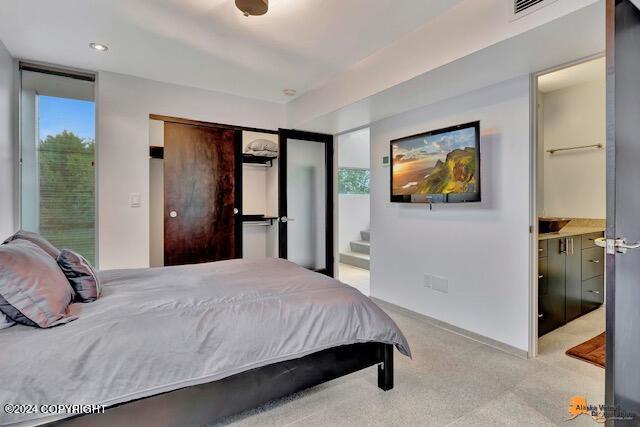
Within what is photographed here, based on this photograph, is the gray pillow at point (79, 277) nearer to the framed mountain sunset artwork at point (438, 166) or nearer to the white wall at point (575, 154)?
the framed mountain sunset artwork at point (438, 166)

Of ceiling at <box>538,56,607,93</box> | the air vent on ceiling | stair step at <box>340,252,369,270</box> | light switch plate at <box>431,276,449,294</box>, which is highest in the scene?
ceiling at <box>538,56,607,93</box>

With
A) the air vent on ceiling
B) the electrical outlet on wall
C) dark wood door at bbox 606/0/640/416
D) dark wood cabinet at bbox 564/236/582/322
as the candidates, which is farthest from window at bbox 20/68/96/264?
dark wood cabinet at bbox 564/236/582/322

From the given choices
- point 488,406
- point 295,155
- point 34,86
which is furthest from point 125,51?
point 488,406

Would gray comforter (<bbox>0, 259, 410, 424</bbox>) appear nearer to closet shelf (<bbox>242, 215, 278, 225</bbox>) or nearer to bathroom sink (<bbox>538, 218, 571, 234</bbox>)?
bathroom sink (<bbox>538, 218, 571, 234</bbox>)

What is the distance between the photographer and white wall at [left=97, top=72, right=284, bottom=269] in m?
3.39

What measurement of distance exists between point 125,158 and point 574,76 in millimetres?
5014

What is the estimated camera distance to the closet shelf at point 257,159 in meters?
4.77

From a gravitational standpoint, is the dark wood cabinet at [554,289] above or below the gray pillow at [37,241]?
below

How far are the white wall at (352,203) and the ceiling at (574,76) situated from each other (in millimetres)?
3506

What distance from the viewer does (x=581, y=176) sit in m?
4.05

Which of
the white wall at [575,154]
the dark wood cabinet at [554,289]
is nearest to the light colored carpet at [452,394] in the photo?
the dark wood cabinet at [554,289]

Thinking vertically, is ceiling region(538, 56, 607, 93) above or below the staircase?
above

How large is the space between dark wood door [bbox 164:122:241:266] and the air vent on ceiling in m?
3.23

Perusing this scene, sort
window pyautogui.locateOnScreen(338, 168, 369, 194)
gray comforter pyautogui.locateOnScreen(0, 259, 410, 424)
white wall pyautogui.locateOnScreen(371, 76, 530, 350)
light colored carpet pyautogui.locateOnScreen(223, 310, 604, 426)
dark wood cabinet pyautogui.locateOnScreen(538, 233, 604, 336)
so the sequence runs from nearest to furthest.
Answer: gray comforter pyautogui.locateOnScreen(0, 259, 410, 424) → light colored carpet pyautogui.locateOnScreen(223, 310, 604, 426) → white wall pyautogui.locateOnScreen(371, 76, 530, 350) → dark wood cabinet pyautogui.locateOnScreen(538, 233, 604, 336) → window pyautogui.locateOnScreen(338, 168, 369, 194)
